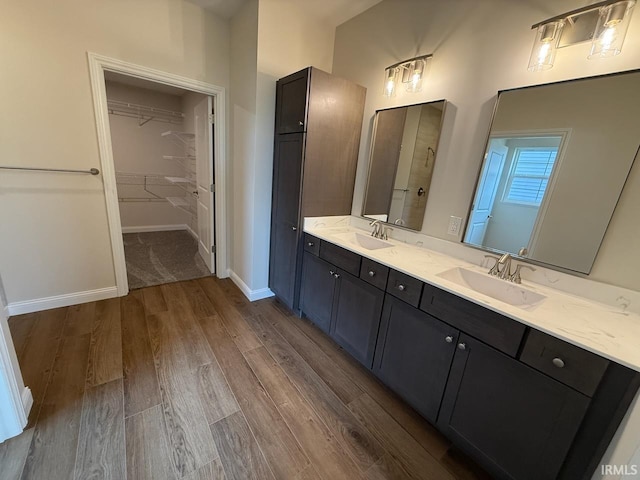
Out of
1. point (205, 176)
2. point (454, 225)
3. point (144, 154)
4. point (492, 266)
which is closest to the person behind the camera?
point (492, 266)

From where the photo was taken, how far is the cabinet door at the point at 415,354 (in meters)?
1.32

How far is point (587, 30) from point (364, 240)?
1.64m

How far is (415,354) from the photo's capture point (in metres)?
1.44

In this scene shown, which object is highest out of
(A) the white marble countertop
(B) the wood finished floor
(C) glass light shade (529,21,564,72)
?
(C) glass light shade (529,21,564,72)

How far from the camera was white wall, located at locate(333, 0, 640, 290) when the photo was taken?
46.3 inches

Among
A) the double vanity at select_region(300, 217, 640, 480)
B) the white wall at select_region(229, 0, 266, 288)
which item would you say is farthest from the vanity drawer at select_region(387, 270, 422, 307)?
the white wall at select_region(229, 0, 266, 288)

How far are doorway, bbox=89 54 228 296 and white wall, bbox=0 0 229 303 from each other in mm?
94

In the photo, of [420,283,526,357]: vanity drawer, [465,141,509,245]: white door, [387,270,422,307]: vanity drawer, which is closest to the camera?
[420,283,526,357]: vanity drawer

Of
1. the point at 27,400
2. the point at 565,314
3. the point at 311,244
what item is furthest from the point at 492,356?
the point at 27,400

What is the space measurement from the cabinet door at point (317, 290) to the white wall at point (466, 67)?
0.81 m

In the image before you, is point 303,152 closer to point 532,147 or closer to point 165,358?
point 532,147

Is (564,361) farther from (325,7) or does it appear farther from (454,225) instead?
(325,7)

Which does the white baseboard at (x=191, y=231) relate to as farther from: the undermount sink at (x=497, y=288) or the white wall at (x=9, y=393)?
the undermount sink at (x=497, y=288)

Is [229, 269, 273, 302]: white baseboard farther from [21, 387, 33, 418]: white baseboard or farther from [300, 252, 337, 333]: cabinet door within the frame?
[21, 387, 33, 418]: white baseboard
